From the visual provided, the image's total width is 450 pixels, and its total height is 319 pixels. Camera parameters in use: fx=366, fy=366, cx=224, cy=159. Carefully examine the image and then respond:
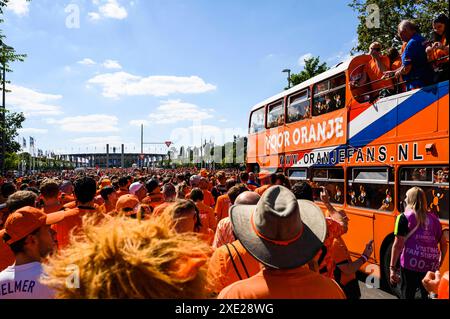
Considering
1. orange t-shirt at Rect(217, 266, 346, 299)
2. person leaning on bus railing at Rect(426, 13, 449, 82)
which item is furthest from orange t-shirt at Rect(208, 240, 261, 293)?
person leaning on bus railing at Rect(426, 13, 449, 82)

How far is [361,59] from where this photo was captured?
7.57m

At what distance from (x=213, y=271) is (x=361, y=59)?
21.4 feet

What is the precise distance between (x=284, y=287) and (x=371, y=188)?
219 inches

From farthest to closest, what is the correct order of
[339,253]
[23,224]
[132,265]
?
[339,253] → [23,224] → [132,265]

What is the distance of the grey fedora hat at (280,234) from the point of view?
186cm

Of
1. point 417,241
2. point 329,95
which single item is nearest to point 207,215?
point 417,241

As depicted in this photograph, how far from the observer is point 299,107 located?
9.73 metres

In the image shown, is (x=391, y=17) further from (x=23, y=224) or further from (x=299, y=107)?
(x=23, y=224)

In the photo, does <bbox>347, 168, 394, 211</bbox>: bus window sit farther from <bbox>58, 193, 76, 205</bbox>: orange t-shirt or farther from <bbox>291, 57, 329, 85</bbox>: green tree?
<bbox>291, 57, 329, 85</bbox>: green tree

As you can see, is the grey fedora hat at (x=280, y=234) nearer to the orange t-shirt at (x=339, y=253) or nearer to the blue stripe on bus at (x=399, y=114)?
the orange t-shirt at (x=339, y=253)

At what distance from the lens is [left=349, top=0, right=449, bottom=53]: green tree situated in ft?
53.0
